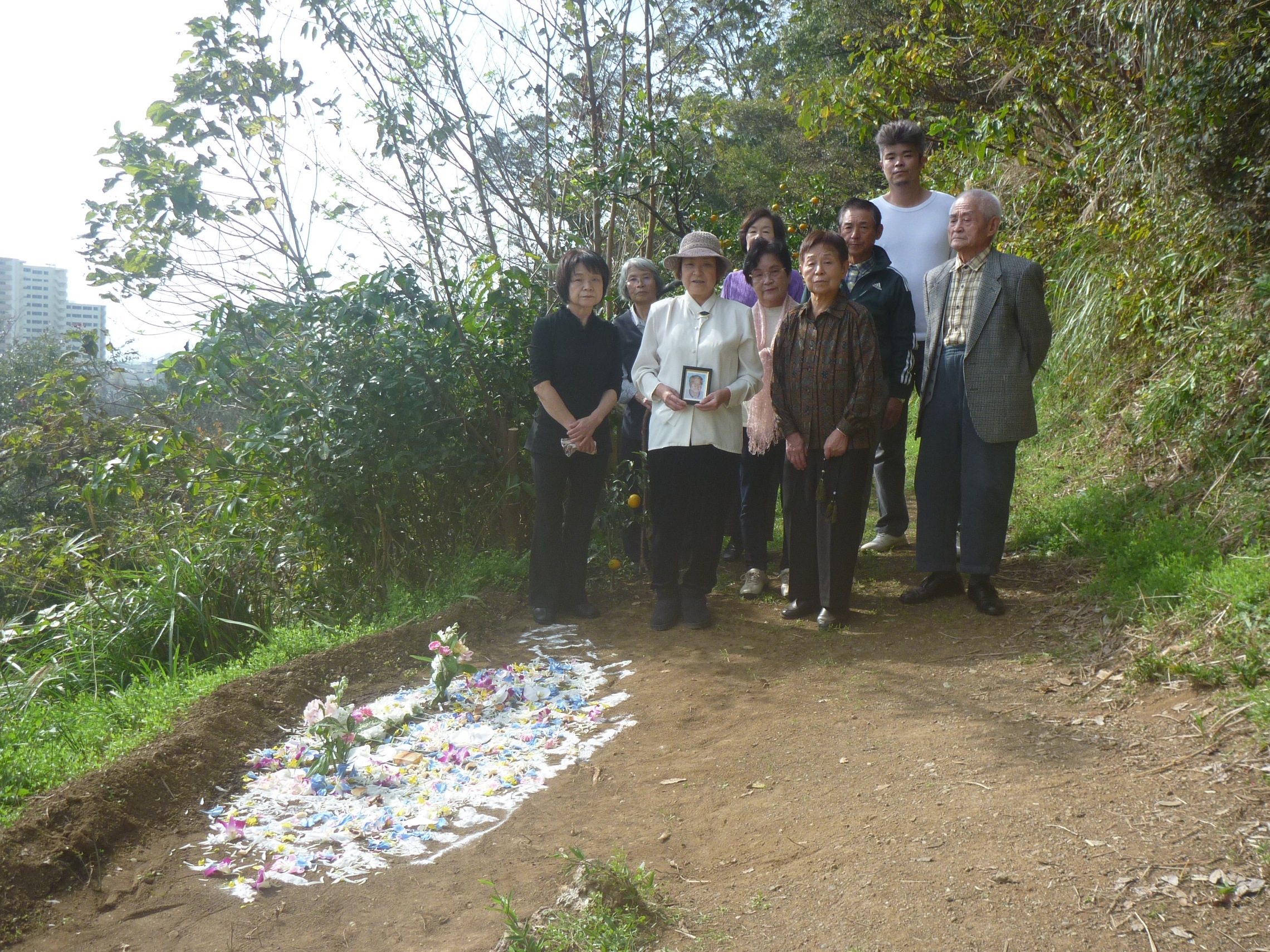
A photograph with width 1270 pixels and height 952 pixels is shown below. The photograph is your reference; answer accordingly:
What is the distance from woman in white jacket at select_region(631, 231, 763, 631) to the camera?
4746mm

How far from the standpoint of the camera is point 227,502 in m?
5.71

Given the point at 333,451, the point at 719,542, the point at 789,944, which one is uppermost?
the point at 333,451

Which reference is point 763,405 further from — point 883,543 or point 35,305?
point 35,305

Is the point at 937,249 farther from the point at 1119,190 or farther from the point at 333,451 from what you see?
the point at 333,451

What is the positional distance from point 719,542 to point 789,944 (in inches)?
106

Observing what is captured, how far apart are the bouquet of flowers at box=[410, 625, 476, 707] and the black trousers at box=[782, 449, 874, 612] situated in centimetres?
165

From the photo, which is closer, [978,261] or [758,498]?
[978,261]

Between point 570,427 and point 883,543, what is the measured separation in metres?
2.07

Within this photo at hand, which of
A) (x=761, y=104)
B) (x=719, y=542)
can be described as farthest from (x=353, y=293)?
(x=761, y=104)

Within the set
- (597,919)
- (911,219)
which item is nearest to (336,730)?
(597,919)

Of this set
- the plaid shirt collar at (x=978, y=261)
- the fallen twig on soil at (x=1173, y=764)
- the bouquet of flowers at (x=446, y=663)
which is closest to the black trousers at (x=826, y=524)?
the plaid shirt collar at (x=978, y=261)

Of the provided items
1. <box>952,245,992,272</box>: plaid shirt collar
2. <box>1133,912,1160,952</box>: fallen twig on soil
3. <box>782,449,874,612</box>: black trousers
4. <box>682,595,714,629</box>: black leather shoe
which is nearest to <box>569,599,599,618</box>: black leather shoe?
<box>682,595,714,629</box>: black leather shoe

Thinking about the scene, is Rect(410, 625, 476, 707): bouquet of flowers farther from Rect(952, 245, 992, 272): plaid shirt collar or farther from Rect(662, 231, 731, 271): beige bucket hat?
Rect(952, 245, 992, 272): plaid shirt collar

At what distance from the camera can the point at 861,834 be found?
9.25 feet
